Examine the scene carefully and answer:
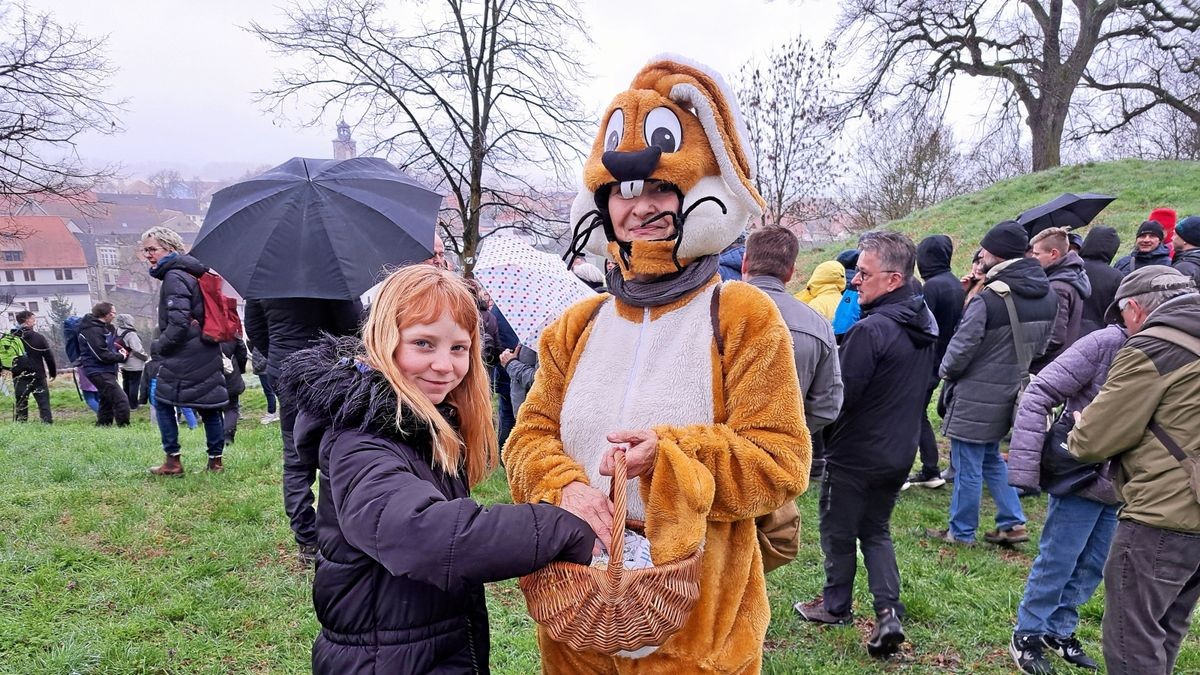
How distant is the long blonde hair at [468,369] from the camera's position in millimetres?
1537

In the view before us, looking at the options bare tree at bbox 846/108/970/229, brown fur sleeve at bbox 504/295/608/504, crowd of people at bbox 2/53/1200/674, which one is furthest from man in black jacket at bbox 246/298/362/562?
bare tree at bbox 846/108/970/229

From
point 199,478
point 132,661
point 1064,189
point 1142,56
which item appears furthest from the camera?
point 1142,56

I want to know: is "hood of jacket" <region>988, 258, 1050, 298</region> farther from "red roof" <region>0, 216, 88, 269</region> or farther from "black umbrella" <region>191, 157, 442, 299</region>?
"red roof" <region>0, 216, 88, 269</region>

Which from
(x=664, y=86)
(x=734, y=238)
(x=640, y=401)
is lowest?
(x=640, y=401)

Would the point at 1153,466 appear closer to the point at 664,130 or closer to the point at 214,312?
the point at 664,130

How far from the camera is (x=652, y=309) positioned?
5.67ft

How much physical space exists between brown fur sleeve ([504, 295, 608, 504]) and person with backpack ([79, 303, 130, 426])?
32.1 feet

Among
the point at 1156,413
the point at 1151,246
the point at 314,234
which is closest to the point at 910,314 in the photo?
the point at 1156,413

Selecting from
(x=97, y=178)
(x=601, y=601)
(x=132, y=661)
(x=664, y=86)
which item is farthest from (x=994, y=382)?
(x=97, y=178)

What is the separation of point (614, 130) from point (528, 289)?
7.23ft

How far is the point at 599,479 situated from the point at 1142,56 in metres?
25.7

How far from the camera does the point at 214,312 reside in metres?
5.15

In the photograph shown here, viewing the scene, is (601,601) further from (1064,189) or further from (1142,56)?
(1142,56)

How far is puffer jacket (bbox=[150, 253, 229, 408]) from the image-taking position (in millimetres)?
4859
